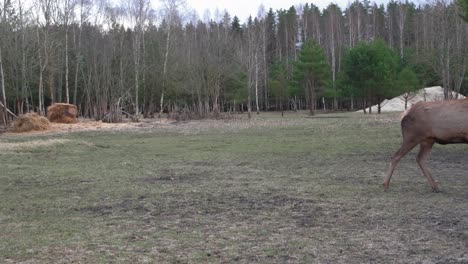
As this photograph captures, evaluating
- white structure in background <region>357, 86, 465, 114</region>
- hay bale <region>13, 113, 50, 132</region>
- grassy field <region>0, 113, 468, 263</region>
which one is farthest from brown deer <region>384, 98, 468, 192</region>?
white structure in background <region>357, 86, 465, 114</region>

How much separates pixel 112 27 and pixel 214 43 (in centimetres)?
1026

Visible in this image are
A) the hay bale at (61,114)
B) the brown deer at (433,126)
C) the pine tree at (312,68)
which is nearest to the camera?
the brown deer at (433,126)

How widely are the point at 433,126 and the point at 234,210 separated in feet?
11.6

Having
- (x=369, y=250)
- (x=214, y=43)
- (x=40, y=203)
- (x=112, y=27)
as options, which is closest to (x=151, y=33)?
(x=112, y=27)

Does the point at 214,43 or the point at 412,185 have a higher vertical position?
the point at 214,43

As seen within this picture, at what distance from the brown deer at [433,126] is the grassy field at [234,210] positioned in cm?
57

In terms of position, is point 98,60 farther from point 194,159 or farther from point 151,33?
point 194,159

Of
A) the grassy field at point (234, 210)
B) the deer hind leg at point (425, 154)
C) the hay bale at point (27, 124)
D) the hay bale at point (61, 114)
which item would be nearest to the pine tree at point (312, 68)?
the hay bale at point (61, 114)

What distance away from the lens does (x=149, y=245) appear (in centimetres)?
510

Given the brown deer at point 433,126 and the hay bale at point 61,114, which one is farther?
the hay bale at point 61,114

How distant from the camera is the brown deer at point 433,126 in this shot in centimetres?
795

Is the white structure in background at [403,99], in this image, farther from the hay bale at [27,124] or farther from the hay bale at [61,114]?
the hay bale at [27,124]

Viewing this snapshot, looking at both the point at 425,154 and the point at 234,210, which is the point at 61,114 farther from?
the point at 234,210

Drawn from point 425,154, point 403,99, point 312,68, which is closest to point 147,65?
point 312,68
